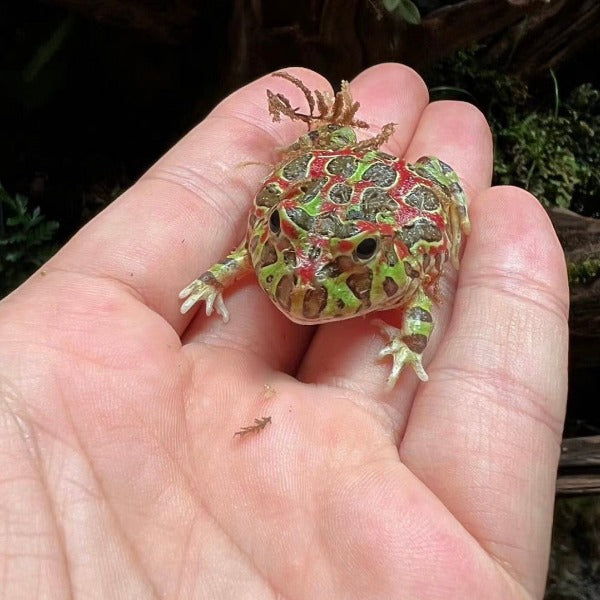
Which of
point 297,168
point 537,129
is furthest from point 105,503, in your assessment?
point 537,129

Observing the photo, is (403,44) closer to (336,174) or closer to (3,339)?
(336,174)

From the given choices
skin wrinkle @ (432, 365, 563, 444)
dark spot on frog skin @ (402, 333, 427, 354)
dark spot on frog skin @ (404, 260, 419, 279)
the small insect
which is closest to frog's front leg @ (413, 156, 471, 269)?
dark spot on frog skin @ (404, 260, 419, 279)

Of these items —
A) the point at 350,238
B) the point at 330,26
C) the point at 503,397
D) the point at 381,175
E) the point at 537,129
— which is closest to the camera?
the point at 503,397

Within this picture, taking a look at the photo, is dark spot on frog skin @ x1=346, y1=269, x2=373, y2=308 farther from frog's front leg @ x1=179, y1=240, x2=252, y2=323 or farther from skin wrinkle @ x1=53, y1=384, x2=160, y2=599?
skin wrinkle @ x1=53, y1=384, x2=160, y2=599

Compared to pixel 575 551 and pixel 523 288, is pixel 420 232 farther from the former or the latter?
pixel 575 551

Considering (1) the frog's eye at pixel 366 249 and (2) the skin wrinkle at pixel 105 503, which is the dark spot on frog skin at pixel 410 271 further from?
(2) the skin wrinkle at pixel 105 503

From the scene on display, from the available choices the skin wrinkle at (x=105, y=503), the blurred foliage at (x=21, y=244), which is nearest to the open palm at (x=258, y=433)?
the skin wrinkle at (x=105, y=503)
